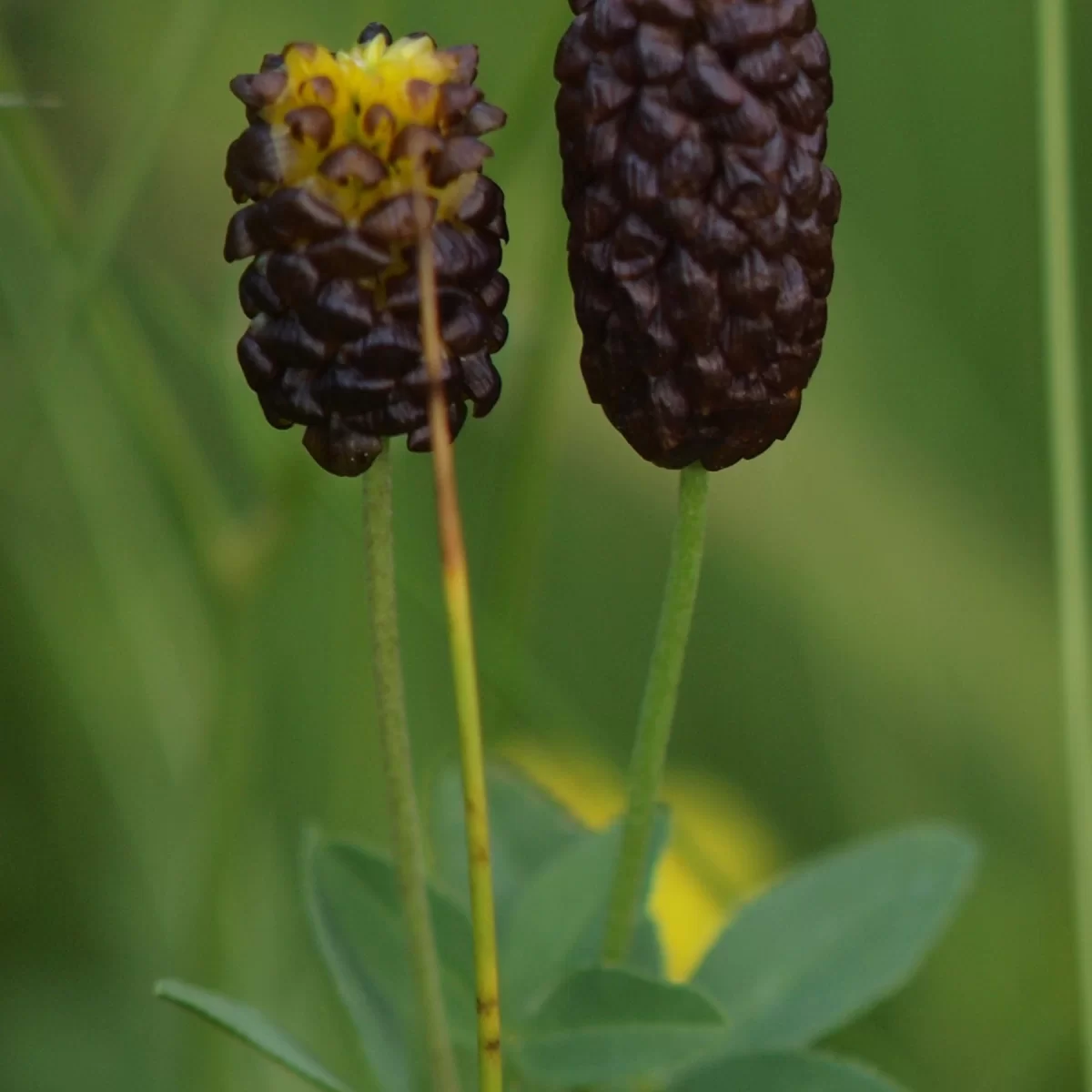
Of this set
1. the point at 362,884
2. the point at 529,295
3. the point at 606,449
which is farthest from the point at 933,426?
the point at 362,884

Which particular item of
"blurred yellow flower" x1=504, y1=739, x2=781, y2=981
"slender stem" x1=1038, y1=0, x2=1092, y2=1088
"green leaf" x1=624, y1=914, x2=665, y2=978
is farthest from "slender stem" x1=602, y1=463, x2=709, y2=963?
"blurred yellow flower" x1=504, y1=739, x2=781, y2=981

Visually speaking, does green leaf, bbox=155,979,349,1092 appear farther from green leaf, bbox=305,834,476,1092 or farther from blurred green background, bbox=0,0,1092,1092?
blurred green background, bbox=0,0,1092,1092

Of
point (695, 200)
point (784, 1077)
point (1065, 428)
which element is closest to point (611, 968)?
point (784, 1077)

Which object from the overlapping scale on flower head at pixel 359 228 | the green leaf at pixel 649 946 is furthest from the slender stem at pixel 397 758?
the green leaf at pixel 649 946

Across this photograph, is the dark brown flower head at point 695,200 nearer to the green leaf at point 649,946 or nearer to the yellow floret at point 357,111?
the yellow floret at point 357,111

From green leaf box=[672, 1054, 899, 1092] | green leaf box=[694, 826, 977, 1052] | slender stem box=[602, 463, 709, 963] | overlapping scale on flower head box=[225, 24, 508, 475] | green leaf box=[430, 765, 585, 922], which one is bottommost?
green leaf box=[672, 1054, 899, 1092]

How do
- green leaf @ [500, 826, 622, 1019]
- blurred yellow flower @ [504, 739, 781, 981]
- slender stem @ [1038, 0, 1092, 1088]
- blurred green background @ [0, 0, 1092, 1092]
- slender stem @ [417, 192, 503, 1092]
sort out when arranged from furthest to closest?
blurred yellow flower @ [504, 739, 781, 981], blurred green background @ [0, 0, 1092, 1092], slender stem @ [1038, 0, 1092, 1088], green leaf @ [500, 826, 622, 1019], slender stem @ [417, 192, 503, 1092]

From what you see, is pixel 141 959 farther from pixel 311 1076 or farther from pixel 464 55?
pixel 464 55
